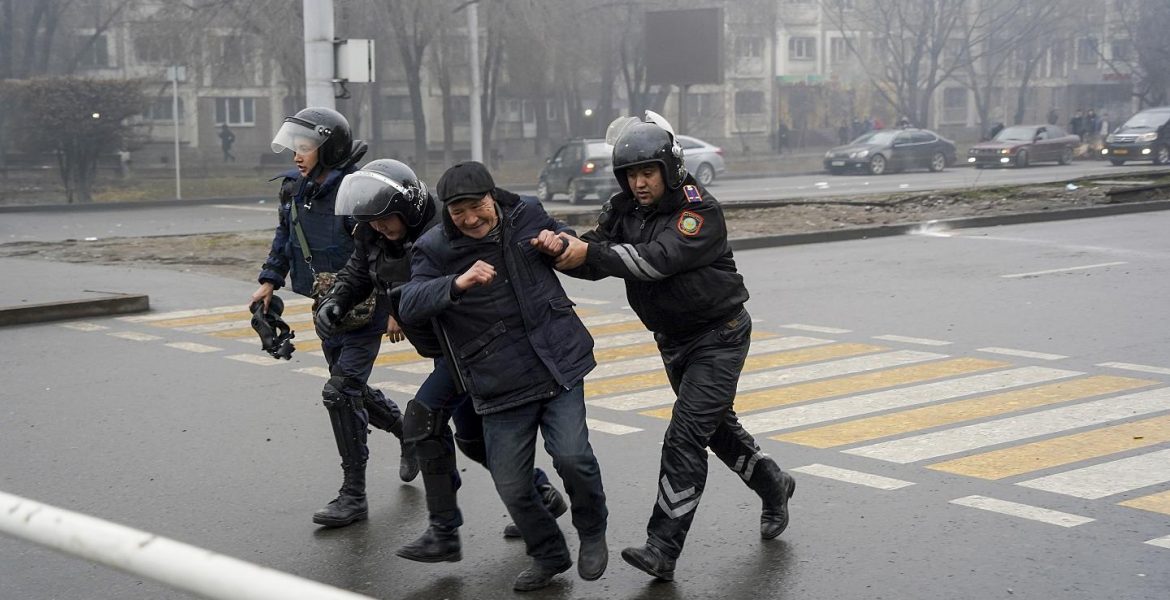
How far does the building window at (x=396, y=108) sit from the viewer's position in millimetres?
67938

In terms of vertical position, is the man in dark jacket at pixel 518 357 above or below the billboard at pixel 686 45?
below

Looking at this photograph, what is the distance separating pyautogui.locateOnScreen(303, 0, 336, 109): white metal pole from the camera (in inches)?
635

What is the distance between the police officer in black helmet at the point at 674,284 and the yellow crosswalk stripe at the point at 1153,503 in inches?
73.2

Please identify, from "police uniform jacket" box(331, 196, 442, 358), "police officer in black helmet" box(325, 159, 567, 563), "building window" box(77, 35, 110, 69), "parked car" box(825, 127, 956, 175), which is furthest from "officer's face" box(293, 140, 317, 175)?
"building window" box(77, 35, 110, 69)

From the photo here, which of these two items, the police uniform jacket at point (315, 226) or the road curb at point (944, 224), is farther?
the road curb at point (944, 224)

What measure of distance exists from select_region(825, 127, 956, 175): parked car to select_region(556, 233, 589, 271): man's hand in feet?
127

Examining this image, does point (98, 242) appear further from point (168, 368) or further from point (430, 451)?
point (430, 451)

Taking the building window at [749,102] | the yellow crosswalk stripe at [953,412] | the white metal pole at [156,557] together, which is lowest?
the yellow crosswalk stripe at [953,412]

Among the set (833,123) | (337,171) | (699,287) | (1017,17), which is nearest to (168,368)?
(337,171)

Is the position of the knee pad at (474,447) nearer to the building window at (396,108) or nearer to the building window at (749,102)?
the building window at (396,108)

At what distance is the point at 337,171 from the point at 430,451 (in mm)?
1636

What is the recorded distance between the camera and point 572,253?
491 centimetres

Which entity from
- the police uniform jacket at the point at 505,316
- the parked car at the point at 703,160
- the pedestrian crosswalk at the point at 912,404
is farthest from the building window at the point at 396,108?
the police uniform jacket at the point at 505,316

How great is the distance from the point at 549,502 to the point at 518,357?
36.8 inches
